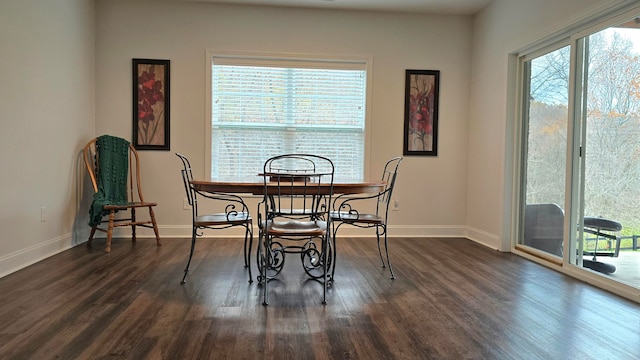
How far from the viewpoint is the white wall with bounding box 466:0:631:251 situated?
3457 mm

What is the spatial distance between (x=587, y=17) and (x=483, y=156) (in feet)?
5.68

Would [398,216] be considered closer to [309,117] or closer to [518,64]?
[309,117]

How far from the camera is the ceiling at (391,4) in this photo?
13.6ft

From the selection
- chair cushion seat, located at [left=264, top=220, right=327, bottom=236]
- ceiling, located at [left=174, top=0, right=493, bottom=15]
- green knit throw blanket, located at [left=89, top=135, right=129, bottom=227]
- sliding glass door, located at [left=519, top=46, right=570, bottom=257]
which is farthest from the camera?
ceiling, located at [left=174, top=0, right=493, bottom=15]

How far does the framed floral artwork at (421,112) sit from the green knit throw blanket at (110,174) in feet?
10.0

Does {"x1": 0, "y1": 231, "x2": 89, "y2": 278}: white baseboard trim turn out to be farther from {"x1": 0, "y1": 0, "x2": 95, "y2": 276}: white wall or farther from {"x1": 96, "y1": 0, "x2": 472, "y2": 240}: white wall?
{"x1": 96, "y1": 0, "x2": 472, "y2": 240}: white wall

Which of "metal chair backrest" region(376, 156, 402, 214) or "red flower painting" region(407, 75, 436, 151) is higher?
"red flower painting" region(407, 75, 436, 151)

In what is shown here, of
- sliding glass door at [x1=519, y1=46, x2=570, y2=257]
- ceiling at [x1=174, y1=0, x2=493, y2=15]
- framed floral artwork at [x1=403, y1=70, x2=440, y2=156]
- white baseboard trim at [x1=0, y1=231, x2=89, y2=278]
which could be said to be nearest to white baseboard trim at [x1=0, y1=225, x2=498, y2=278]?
white baseboard trim at [x1=0, y1=231, x2=89, y2=278]

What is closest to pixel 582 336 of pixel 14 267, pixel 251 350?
pixel 251 350

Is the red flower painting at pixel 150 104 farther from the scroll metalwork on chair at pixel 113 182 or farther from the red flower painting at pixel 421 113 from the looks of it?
the red flower painting at pixel 421 113

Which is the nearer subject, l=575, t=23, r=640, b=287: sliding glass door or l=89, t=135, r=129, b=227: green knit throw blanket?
l=575, t=23, r=640, b=287: sliding glass door

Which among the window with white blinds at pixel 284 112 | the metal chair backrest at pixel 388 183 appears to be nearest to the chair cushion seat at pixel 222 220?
the metal chair backrest at pixel 388 183

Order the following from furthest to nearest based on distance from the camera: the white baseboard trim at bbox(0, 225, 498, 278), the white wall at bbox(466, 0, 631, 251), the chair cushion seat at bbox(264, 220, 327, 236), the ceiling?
1. the ceiling
2. the white wall at bbox(466, 0, 631, 251)
3. the white baseboard trim at bbox(0, 225, 498, 278)
4. the chair cushion seat at bbox(264, 220, 327, 236)

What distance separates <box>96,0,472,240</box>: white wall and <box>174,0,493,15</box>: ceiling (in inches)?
3.6
